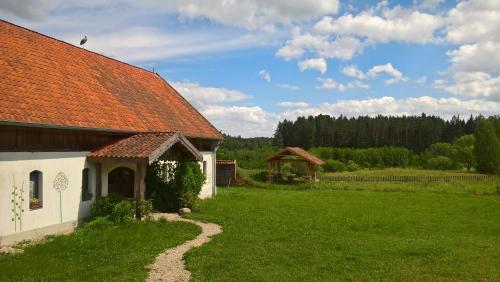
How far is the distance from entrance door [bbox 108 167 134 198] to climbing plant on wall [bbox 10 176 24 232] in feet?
16.4

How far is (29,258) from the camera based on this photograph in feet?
36.1

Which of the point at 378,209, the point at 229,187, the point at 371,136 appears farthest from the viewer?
the point at 371,136

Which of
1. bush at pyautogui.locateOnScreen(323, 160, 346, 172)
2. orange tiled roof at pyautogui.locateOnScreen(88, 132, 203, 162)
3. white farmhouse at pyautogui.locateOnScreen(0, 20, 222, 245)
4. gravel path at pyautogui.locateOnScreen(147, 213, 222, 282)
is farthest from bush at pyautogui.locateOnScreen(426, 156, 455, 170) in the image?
gravel path at pyautogui.locateOnScreen(147, 213, 222, 282)

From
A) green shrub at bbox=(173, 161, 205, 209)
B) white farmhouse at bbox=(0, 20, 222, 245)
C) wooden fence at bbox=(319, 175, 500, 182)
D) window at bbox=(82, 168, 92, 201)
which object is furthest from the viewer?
wooden fence at bbox=(319, 175, 500, 182)

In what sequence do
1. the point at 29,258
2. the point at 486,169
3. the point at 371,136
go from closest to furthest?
1. the point at 29,258
2. the point at 486,169
3. the point at 371,136

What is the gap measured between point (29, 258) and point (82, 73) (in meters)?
10.6

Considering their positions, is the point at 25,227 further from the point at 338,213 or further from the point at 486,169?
the point at 486,169

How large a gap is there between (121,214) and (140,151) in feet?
7.72

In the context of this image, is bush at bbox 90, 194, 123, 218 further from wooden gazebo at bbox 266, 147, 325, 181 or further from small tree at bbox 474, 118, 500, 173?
small tree at bbox 474, 118, 500, 173

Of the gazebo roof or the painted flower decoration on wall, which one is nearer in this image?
the painted flower decoration on wall

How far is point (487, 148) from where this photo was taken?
181ft

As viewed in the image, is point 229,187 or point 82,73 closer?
point 82,73

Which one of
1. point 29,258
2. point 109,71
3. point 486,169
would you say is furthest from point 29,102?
point 486,169

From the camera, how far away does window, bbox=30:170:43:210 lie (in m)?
13.5
